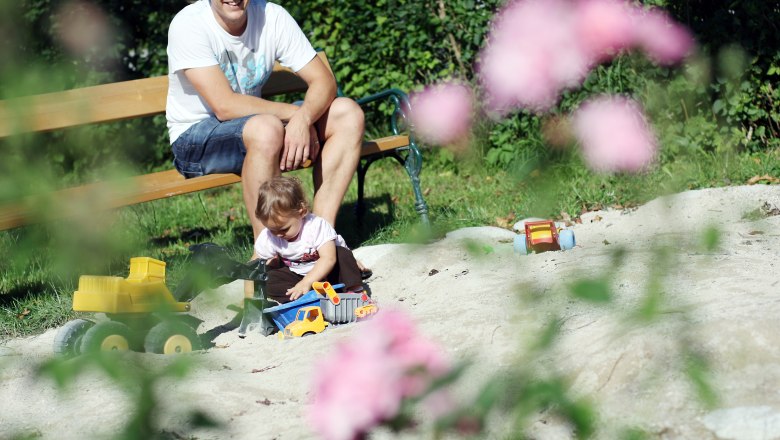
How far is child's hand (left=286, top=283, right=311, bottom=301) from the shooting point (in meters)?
3.38

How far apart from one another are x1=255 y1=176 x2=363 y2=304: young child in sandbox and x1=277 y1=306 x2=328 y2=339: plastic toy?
135 mm

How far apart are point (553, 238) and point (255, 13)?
170cm

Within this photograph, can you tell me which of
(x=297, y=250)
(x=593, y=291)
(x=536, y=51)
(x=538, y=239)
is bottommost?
(x=538, y=239)

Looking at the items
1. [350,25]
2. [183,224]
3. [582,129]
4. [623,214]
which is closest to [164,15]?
[350,25]

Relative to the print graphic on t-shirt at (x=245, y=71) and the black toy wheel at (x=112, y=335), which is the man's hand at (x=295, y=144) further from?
the black toy wheel at (x=112, y=335)

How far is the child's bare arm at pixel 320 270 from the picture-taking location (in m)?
3.39

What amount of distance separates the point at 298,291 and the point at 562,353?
137 cm

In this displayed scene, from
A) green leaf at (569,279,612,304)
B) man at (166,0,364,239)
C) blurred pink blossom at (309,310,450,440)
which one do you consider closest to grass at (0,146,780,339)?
man at (166,0,364,239)

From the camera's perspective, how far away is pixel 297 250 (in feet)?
11.6

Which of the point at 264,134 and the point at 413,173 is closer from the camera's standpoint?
the point at 264,134

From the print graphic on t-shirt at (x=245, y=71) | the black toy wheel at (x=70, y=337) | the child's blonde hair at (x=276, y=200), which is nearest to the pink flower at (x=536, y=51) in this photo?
the black toy wheel at (x=70, y=337)

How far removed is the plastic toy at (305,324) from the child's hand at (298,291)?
11cm

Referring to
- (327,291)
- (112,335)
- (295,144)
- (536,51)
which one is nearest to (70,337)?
(112,335)

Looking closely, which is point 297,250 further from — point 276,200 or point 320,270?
point 276,200
